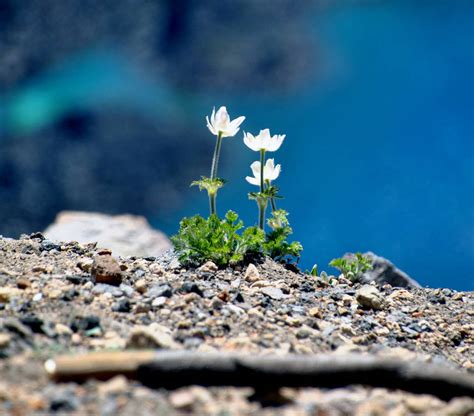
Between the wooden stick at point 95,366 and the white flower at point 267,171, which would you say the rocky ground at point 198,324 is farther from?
the white flower at point 267,171

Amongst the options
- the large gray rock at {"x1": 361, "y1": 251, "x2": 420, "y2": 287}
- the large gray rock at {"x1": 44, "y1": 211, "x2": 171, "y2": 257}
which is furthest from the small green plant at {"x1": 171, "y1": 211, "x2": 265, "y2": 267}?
the large gray rock at {"x1": 44, "y1": 211, "x2": 171, "y2": 257}

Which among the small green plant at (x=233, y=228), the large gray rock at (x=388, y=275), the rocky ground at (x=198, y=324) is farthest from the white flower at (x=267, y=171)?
the large gray rock at (x=388, y=275)

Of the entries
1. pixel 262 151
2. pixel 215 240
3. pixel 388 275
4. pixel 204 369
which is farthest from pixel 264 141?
pixel 204 369

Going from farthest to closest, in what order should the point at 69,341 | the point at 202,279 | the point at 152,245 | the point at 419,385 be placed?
the point at 152,245, the point at 202,279, the point at 69,341, the point at 419,385

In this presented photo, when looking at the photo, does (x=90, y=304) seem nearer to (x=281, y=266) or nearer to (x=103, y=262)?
(x=103, y=262)

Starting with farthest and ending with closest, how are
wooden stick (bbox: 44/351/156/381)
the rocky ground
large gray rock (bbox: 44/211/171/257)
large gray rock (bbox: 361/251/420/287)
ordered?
large gray rock (bbox: 44/211/171/257) < large gray rock (bbox: 361/251/420/287) < wooden stick (bbox: 44/351/156/381) < the rocky ground

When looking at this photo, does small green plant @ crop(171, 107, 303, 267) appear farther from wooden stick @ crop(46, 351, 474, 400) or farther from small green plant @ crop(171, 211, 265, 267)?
wooden stick @ crop(46, 351, 474, 400)

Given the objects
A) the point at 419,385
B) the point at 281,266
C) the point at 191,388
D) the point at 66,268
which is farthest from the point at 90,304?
the point at 281,266
